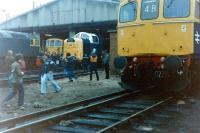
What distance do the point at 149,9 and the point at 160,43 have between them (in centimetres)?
126

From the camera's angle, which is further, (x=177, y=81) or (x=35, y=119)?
(x=177, y=81)

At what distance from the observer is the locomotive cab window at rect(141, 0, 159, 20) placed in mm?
12367

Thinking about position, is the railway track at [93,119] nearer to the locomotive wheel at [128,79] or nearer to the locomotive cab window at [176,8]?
the locomotive wheel at [128,79]

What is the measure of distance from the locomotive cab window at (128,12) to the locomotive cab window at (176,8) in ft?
3.68

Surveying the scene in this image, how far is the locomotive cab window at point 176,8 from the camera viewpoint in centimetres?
1182

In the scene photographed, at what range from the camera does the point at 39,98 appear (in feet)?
43.0

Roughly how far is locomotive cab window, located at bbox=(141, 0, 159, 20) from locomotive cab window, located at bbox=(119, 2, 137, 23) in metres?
0.32

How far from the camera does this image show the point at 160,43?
12047mm

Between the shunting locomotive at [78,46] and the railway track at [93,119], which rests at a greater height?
the shunting locomotive at [78,46]

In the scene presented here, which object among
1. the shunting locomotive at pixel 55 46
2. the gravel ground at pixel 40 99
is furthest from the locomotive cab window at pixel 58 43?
the gravel ground at pixel 40 99

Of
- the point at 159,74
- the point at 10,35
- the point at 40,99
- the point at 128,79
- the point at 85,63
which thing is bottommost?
the point at 40,99

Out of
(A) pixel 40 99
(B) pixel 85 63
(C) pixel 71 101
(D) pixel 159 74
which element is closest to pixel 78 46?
(B) pixel 85 63

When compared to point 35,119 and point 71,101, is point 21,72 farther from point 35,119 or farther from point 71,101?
point 35,119

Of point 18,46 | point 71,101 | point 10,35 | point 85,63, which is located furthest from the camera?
point 85,63
